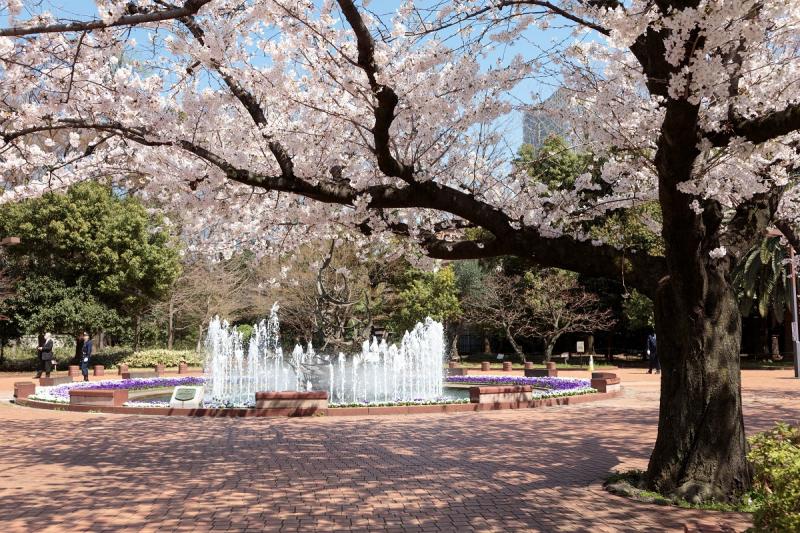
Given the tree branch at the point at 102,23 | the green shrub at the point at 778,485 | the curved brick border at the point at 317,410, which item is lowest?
the curved brick border at the point at 317,410

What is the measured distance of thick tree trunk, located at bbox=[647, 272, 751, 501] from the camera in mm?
6141

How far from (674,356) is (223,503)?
14.4ft

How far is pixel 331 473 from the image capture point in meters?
7.53

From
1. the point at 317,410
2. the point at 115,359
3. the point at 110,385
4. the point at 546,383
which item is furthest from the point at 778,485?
the point at 115,359

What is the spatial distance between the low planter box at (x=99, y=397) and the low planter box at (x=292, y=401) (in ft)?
10.9

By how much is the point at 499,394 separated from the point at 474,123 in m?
7.80

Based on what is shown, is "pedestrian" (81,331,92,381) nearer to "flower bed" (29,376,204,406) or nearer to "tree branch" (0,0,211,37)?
"flower bed" (29,376,204,406)

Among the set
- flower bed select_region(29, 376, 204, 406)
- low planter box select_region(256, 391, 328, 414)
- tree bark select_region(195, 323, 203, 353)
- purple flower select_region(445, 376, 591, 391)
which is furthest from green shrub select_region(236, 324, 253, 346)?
low planter box select_region(256, 391, 328, 414)

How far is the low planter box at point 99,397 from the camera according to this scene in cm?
1384

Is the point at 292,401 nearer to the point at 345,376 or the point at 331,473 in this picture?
the point at 331,473

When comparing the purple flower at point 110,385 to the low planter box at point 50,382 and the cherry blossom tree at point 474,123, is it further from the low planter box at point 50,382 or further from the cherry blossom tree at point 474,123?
the cherry blossom tree at point 474,123

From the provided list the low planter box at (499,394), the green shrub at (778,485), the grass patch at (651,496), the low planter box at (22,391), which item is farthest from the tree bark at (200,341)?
the green shrub at (778,485)

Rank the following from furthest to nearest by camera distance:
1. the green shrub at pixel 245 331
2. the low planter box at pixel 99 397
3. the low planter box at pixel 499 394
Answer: the green shrub at pixel 245 331 < the low planter box at pixel 99 397 < the low planter box at pixel 499 394

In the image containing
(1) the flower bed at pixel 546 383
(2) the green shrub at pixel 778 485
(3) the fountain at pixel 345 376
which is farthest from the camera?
(3) the fountain at pixel 345 376
